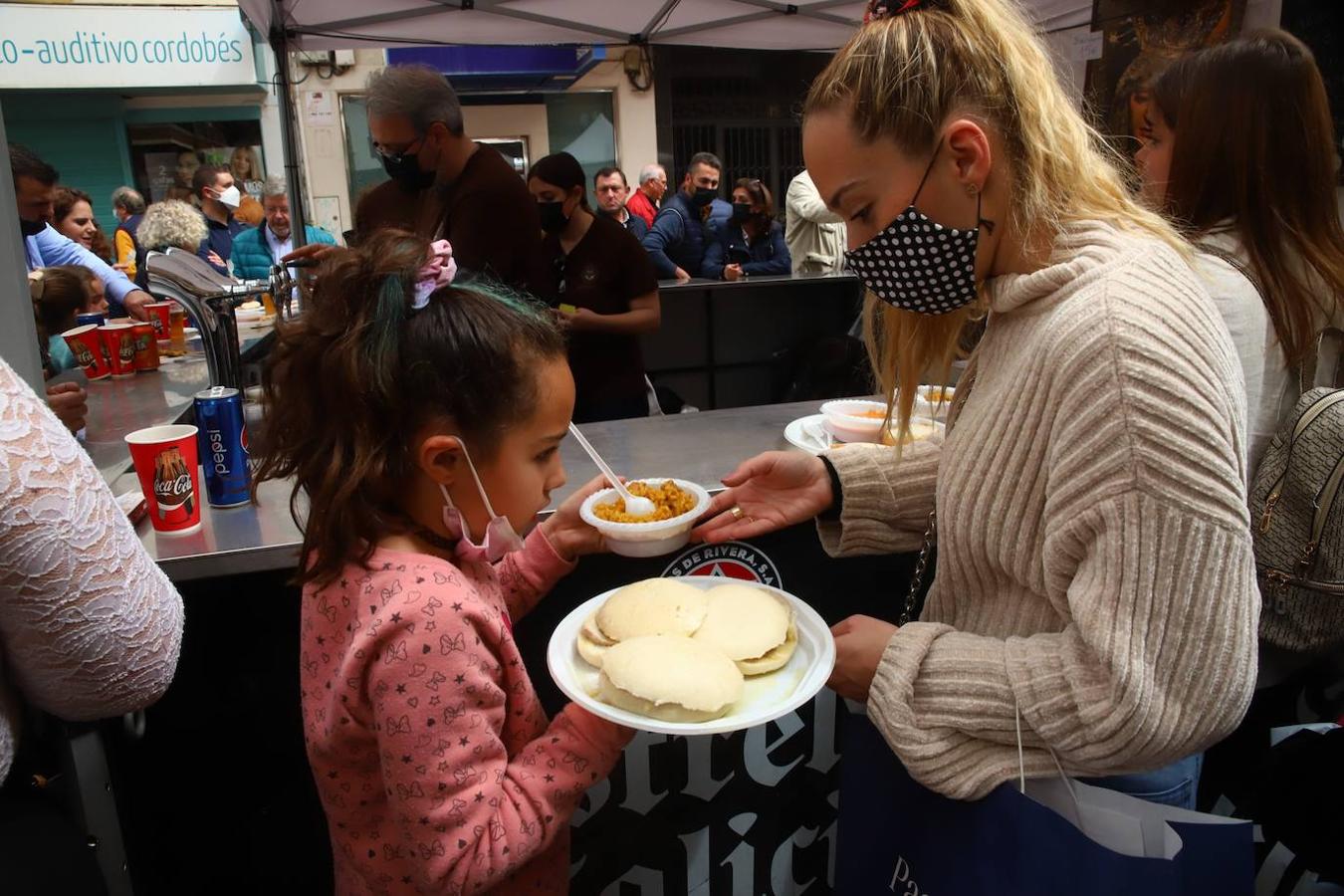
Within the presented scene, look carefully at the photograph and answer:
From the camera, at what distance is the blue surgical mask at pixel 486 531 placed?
1.20 meters

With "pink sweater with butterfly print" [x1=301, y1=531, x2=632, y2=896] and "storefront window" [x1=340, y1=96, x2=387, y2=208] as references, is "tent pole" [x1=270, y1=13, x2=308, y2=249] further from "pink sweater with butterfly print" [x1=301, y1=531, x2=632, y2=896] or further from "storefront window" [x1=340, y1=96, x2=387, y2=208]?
"pink sweater with butterfly print" [x1=301, y1=531, x2=632, y2=896]

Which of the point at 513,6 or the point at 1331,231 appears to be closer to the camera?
the point at 1331,231

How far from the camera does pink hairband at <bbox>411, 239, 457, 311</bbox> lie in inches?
45.9

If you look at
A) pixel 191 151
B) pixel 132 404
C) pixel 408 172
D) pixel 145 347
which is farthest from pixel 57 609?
pixel 191 151

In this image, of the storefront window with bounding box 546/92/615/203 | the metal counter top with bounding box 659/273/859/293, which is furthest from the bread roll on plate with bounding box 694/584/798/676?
the storefront window with bounding box 546/92/615/203

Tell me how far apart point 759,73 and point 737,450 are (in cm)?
966

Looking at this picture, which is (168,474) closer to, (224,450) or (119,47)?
(224,450)

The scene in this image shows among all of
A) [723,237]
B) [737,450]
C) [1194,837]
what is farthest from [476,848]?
[723,237]

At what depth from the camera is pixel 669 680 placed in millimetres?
1110

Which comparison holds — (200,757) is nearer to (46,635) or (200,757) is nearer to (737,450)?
(46,635)

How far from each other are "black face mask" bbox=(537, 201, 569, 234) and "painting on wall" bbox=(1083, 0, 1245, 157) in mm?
2192

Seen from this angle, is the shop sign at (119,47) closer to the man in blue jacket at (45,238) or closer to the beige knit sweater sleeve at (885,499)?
the man in blue jacket at (45,238)

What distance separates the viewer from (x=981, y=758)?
1041 millimetres

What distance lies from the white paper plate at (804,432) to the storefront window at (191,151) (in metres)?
9.91
